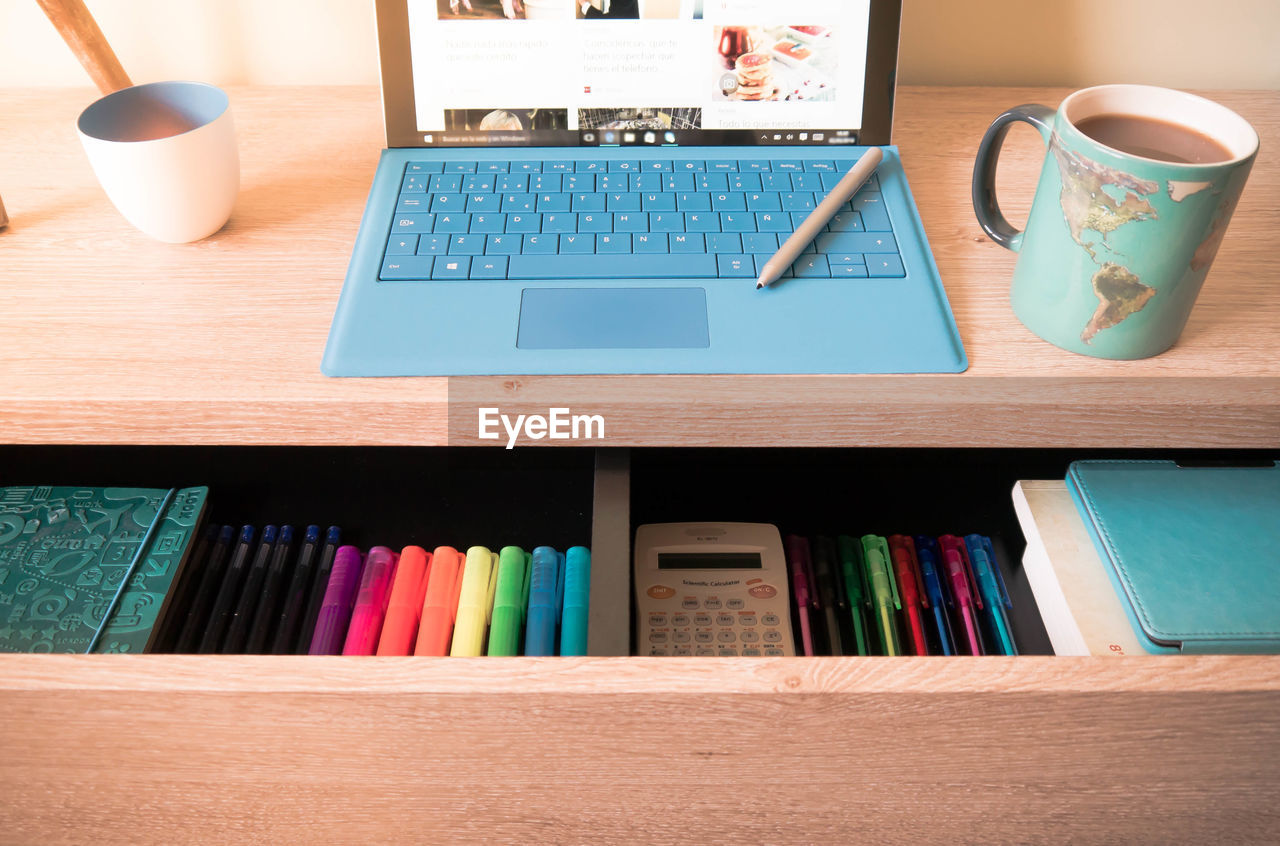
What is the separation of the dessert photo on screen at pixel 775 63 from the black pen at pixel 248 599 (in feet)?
1.65

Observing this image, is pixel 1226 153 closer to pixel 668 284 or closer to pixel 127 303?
pixel 668 284

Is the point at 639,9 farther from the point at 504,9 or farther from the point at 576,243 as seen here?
the point at 576,243

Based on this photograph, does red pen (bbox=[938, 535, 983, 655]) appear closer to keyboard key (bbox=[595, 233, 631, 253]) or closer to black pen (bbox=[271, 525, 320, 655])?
keyboard key (bbox=[595, 233, 631, 253])

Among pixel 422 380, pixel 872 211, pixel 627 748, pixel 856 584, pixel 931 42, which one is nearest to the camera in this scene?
pixel 627 748

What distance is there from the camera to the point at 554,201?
63 cm

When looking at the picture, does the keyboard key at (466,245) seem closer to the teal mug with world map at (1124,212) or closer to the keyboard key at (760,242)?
the keyboard key at (760,242)

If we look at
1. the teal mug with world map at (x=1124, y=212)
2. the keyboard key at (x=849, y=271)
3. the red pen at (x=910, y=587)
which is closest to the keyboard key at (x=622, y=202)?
the keyboard key at (x=849, y=271)

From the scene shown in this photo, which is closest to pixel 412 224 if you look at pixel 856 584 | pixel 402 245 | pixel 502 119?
pixel 402 245

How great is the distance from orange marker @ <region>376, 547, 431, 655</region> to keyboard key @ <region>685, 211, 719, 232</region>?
334 mm

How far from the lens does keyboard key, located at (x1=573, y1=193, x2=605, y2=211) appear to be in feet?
2.06

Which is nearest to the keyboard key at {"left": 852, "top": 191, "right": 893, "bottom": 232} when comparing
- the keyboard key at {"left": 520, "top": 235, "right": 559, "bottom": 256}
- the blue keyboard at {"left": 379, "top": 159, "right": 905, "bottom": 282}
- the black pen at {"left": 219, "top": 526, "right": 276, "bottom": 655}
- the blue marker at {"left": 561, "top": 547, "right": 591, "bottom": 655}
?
the blue keyboard at {"left": 379, "top": 159, "right": 905, "bottom": 282}

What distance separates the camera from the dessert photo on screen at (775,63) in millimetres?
672

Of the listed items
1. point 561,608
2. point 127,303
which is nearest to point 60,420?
point 127,303
